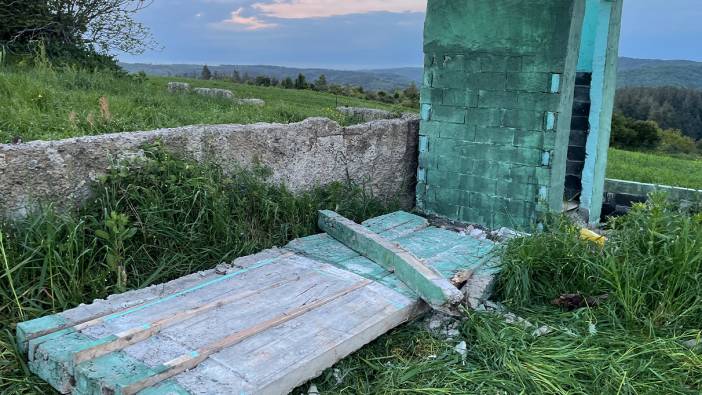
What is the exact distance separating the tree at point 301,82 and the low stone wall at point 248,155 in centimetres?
1213

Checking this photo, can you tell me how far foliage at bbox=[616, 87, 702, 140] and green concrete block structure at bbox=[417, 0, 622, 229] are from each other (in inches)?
1402

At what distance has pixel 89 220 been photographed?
133 inches

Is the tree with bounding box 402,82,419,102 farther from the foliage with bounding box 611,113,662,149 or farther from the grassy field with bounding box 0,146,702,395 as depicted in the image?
the grassy field with bounding box 0,146,702,395

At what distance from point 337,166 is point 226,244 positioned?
157cm

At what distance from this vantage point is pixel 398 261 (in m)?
3.63

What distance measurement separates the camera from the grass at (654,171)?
8539mm

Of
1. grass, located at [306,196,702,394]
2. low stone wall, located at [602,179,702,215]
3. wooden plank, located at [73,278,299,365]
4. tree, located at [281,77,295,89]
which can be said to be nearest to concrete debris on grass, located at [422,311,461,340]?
grass, located at [306,196,702,394]

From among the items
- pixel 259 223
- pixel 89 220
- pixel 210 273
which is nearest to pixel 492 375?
pixel 210 273

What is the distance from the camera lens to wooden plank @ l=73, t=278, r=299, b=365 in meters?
2.45

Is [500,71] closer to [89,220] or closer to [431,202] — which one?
[431,202]

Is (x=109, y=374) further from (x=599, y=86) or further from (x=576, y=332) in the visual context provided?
(x=599, y=86)

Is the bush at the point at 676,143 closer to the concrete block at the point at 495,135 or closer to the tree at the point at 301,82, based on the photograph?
the tree at the point at 301,82

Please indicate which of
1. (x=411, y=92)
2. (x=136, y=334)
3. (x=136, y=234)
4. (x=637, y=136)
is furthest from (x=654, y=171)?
(x=637, y=136)

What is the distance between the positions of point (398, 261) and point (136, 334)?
1662 millimetres
